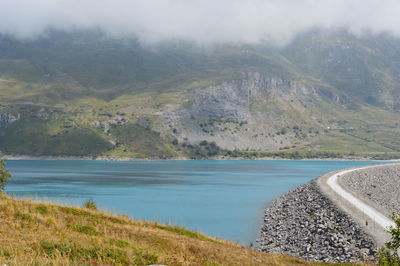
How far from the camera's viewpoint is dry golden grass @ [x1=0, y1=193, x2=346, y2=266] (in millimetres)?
16734

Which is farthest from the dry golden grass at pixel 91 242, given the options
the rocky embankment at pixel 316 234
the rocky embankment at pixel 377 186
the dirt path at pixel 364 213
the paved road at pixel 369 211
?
the rocky embankment at pixel 377 186

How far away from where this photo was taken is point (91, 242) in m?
20.1

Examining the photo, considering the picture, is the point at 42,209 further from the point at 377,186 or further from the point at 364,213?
the point at 377,186

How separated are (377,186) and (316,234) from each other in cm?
6609

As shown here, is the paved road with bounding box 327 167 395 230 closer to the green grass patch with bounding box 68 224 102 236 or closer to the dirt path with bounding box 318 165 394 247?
the dirt path with bounding box 318 165 394 247

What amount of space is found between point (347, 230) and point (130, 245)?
1366 inches

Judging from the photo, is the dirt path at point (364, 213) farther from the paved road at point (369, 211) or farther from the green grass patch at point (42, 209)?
the green grass patch at point (42, 209)

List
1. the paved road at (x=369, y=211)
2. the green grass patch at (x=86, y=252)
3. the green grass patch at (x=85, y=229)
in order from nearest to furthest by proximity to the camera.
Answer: the green grass patch at (x=86, y=252), the green grass patch at (x=85, y=229), the paved road at (x=369, y=211)

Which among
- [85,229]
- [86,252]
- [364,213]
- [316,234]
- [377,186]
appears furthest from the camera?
[377,186]

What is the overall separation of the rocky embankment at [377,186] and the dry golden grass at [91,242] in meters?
48.5

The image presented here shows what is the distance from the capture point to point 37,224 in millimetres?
23547

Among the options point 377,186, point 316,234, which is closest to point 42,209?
point 316,234

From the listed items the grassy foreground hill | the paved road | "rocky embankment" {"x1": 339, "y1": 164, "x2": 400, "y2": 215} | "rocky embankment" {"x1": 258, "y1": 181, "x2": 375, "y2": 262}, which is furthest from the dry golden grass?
"rocky embankment" {"x1": 339, "y1": 164, "x2": 400, "y2": 215}

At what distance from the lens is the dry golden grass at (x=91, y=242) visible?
16734 mm
